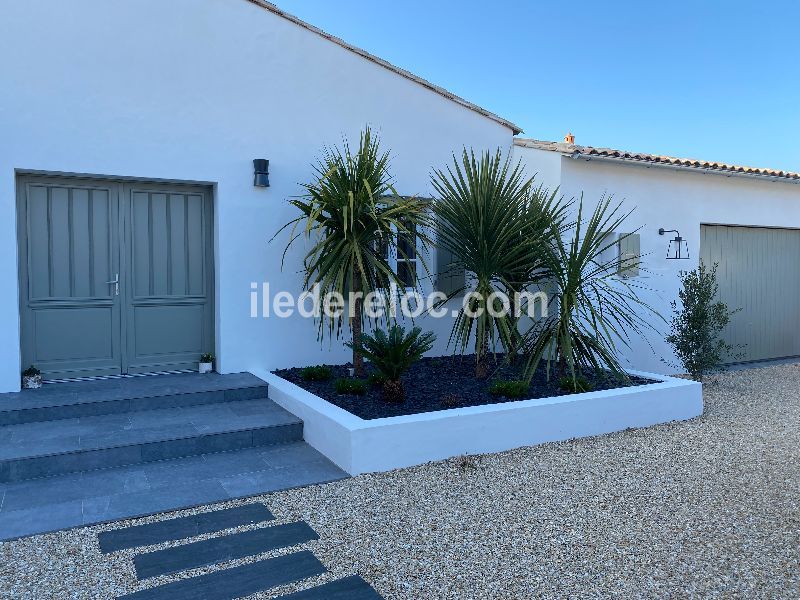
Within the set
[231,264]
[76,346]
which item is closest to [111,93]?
[231,264]

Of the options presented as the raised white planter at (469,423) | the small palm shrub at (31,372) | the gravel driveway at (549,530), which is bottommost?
the gravel driveway at (549,530)

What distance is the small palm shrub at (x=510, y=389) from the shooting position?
6.12 meters

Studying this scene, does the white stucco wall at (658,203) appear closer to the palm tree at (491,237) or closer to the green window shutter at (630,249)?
the green window shutter at (630,249)

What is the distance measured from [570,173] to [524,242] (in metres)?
2.51

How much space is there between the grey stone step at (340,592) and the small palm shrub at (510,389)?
3.33 m

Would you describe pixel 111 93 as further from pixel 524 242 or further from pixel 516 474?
pixel 516 474

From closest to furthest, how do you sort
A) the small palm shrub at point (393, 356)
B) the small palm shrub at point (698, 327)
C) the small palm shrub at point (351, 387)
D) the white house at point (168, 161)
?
the small palm shrub at point (393, 356) → the white house at point (168, 161) → the small palm shrub at point (351, 387) → the small palm shrub at point (698, 327)

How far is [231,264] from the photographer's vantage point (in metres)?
6.90

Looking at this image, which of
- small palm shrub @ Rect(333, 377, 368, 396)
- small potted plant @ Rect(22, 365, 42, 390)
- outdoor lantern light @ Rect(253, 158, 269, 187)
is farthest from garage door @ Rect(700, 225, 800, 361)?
small potted plant @ Rect(22, 365, 42, 390)

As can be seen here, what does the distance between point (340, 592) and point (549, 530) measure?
1.49 m

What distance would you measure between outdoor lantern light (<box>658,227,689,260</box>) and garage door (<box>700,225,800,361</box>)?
64cm

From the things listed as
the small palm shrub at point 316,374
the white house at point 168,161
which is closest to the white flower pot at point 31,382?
the white house at point 168,161

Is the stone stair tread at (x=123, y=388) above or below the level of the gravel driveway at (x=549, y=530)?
above

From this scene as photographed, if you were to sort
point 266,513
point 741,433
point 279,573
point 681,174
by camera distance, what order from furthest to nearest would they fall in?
point 681,174, point 741,433, point 266,513, point 279,573
